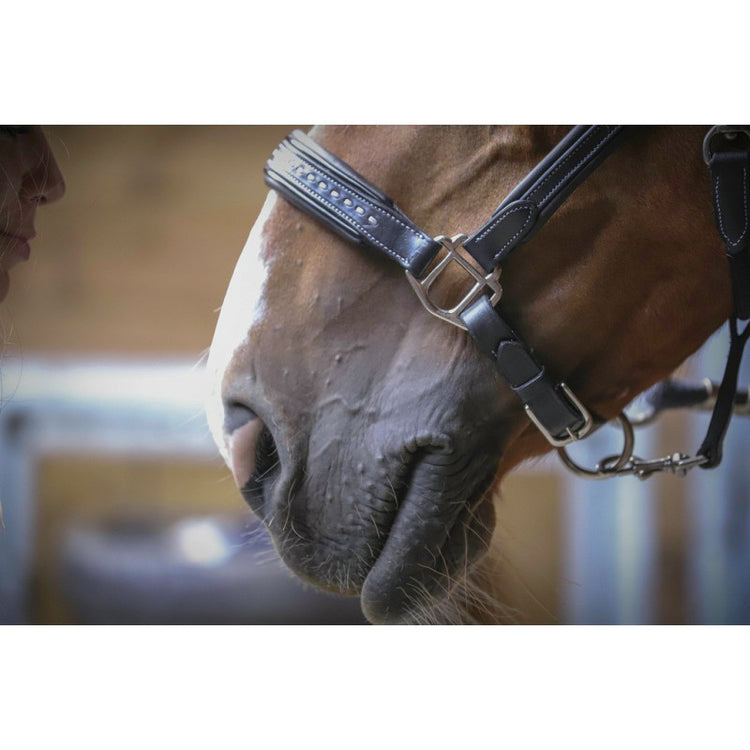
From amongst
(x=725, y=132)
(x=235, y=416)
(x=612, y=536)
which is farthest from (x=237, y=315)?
(x=612, y=536)

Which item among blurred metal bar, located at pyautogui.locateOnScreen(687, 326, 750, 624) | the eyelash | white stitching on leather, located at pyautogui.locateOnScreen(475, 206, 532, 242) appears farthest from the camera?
blurred metal bar, located at pyautogui.locateOnScreen(687, 326, 750, 624)

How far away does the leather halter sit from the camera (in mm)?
570

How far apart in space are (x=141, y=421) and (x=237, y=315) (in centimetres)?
36

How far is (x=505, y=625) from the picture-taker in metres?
0.80

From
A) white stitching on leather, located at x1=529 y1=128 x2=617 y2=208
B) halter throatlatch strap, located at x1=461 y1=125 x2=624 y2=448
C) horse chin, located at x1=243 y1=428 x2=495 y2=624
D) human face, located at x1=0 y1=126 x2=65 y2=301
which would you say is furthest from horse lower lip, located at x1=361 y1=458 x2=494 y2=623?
human face, located at x1=0 y1=126 x2=65 y2=301

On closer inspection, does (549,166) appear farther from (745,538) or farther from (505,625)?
(745,538)

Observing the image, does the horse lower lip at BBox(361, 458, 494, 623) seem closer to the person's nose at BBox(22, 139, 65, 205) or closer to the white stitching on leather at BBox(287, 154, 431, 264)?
the white stitching on leather at BBox(287, 154, 431, 264)

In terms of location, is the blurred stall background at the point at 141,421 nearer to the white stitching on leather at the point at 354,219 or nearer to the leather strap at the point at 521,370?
the white stitching on leather at the point at 354,219

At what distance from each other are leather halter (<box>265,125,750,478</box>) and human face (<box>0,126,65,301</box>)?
242 millimetres

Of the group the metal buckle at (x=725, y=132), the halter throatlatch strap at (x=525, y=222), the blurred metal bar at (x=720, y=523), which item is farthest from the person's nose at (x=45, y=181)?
the blurred metal bar at (x=720, y=523)

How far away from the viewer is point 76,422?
2.96 feet

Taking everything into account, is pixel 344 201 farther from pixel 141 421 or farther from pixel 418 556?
A: pixel 141 421

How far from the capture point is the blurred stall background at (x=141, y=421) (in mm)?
737

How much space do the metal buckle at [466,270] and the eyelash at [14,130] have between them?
1.20 ft
